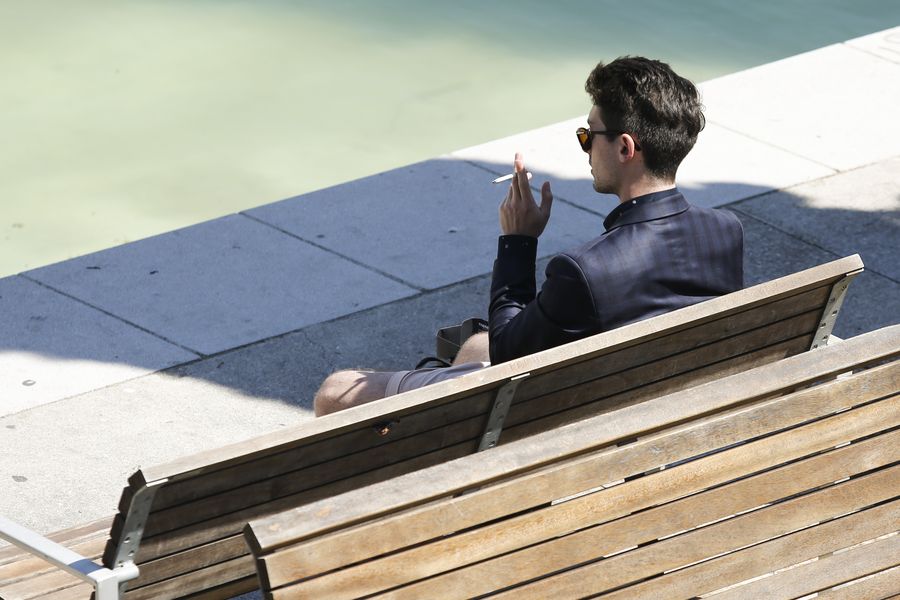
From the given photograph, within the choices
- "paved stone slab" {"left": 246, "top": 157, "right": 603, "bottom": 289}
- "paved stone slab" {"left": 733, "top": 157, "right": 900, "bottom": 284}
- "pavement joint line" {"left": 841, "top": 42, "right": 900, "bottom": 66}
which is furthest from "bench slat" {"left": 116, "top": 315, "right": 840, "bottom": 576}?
"pavement joint line" {"left": 841, "top": 42, "right": 900, "bottom": 66}

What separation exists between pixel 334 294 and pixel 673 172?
284cm

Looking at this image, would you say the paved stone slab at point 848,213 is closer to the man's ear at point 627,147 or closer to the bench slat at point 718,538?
the man's ear at point 627,147

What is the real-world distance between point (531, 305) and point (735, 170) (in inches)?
176

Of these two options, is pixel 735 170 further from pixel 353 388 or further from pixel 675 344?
pixel 675 344

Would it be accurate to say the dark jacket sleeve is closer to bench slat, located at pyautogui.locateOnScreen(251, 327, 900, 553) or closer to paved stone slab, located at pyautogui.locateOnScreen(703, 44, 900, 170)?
bench slat, located at pyautogui.locateOnScreen(251, 327, 900, 553)

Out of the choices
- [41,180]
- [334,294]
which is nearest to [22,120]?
[41,180]

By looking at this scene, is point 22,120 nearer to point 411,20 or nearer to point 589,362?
point 411,20

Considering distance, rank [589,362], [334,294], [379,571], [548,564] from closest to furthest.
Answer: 1. [379,571]
2. [548,564]
3. [589,362]
4. [334,294]

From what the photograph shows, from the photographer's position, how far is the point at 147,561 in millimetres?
3195

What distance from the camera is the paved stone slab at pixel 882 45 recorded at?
33.1 ft

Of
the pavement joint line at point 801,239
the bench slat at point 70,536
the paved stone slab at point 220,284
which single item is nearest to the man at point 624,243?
the bench slat at point 70,536

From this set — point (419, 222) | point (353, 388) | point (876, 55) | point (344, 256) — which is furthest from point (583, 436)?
point (876, 55)

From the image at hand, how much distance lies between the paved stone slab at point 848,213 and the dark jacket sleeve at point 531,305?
10.7 ft

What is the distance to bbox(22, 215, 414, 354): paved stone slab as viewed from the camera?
21.3ft
